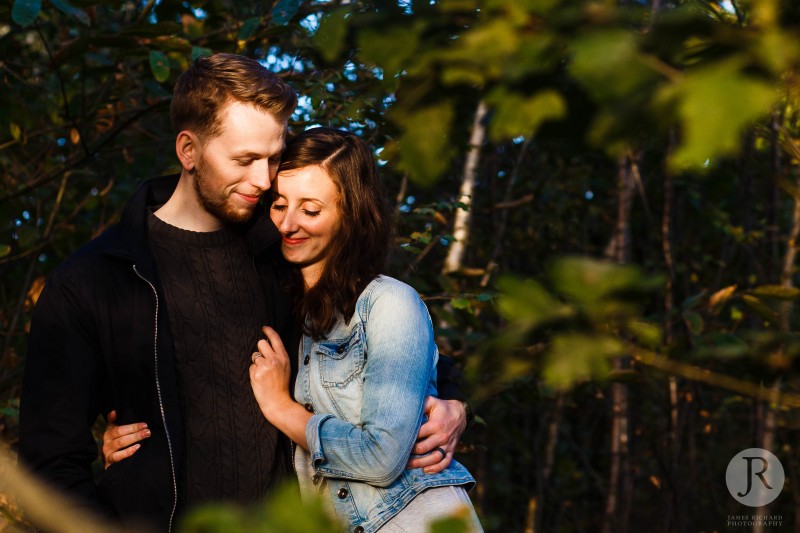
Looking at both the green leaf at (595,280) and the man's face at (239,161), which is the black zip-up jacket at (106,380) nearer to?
the man's face at (239,161)

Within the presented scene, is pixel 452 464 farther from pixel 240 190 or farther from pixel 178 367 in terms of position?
pixel 240 190

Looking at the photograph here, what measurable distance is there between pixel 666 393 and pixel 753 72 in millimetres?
5738

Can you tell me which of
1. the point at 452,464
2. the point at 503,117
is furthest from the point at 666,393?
the point at 503,117

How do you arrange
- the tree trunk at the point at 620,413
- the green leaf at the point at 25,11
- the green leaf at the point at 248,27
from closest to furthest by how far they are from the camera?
the green leaf at the point at 25,11 < the green leaf at the point at 248,27 < the tree trunk at the point at 620,413

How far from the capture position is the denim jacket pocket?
8.00 feet

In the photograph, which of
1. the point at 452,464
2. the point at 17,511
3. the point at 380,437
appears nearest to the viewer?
the point at 380,437

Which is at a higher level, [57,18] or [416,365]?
[57,18]

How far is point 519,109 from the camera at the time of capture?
79cm

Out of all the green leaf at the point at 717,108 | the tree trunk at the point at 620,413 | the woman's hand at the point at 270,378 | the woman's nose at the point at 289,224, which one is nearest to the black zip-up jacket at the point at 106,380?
the woman's hand at the point at 270,378

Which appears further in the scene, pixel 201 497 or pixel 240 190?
pixel 240 190

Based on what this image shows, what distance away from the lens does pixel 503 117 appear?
79 centimetres

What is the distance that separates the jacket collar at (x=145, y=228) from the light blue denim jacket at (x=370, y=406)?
359mm

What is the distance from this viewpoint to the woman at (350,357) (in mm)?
2271

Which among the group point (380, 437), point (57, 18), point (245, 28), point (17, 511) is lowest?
point (17, 511)
